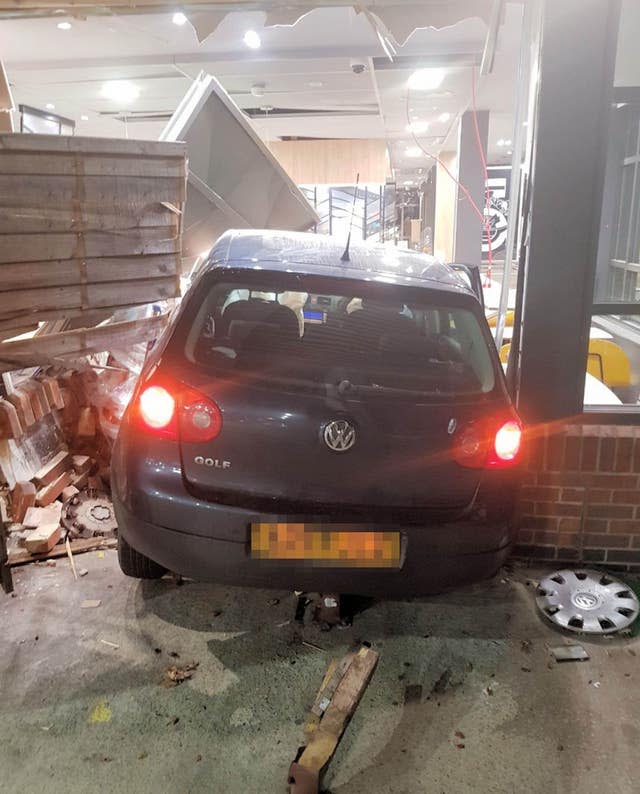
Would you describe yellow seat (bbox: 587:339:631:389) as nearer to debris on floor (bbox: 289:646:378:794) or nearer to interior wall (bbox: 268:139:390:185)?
debris on floor (bbox: 289:646:378:794)

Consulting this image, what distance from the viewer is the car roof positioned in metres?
2.56

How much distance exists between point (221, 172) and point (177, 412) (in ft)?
13.4

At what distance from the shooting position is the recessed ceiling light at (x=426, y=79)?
7.62 meters

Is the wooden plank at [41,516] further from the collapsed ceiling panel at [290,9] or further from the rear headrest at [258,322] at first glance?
the collapsed ceiling panel at [290,9]

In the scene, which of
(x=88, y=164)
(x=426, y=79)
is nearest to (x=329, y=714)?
(x=88, y=164)

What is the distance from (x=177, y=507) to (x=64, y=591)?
1181 mm

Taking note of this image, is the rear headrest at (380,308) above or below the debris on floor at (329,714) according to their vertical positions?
above

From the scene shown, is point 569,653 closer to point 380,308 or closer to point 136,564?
point 380,308

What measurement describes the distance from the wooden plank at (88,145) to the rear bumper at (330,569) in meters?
1.84

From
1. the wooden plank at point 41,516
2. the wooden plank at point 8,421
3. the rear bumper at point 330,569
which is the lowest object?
the wooden plank at point 41,516

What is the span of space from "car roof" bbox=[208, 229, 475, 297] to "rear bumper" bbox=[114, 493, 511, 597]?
97 cm

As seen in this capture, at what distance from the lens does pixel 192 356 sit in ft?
8.03

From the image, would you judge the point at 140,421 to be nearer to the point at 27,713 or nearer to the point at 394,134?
the point at 27,713


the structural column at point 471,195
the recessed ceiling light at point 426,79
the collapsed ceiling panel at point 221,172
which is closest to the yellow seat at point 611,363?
the collapsed ceiling panel at point 221,172
